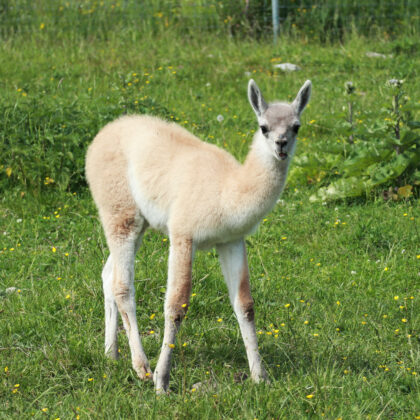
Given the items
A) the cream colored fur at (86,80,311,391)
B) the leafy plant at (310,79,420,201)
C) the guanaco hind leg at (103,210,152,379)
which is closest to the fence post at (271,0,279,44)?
the leafy plant at (310,79,420,201)

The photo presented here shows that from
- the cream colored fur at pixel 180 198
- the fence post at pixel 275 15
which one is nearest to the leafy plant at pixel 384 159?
the cream colored fur at pixel 180 198

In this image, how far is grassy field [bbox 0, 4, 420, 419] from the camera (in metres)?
3.67

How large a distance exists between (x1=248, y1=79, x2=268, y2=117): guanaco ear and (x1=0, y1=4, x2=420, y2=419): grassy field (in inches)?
54.5

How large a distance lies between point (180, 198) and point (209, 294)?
3.84ft

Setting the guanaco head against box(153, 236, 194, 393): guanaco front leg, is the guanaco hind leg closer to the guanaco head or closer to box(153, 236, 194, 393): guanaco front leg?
box(153, 236, 194, 393): guanaco front leg

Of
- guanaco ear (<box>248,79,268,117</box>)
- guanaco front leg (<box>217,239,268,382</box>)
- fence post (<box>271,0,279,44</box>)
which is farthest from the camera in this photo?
fence post (<box>271,0,279,44</box>)

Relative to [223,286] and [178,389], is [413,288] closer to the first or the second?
[223,286]

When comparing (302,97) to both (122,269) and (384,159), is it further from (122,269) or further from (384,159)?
(384,159)

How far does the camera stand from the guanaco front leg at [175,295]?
3936 mm

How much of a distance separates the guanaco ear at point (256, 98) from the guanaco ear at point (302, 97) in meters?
0.17

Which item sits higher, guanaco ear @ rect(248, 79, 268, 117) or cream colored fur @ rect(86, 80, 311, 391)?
guanaco ear @ rect(248, 79, 268, 117)

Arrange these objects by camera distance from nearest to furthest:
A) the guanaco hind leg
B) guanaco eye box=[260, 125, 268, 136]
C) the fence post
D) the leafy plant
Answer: guanaco eye box=[260, 125, 268, 136] → the guanaco hind leg → the leafy plant → the fence post

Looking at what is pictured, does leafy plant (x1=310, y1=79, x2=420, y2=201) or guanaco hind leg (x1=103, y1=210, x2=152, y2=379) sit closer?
guanaco hind leg (x1=103, y1=210, x2=152, y2=379)

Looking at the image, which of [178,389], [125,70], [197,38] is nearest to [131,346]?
[178,389]
